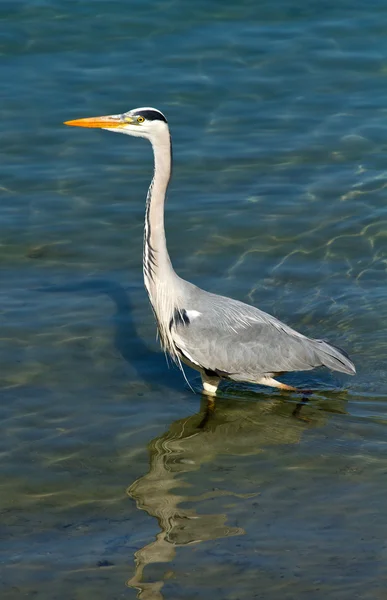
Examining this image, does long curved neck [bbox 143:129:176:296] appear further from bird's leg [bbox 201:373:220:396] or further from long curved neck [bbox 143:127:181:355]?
bird's leg [bbox 201:373:220:396]

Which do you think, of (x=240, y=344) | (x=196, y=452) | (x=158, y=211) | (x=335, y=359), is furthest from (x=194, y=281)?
(x=196, y=452)

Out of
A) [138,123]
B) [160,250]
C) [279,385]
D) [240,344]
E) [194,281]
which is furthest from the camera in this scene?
[194,281]

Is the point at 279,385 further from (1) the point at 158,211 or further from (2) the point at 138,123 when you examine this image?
(2) the point at 138,123

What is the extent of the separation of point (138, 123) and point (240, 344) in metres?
1.81

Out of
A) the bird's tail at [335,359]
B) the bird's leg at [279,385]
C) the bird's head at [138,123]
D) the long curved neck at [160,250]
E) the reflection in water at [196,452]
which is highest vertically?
the bird's head at [138,123]

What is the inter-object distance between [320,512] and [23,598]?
6.18 feet

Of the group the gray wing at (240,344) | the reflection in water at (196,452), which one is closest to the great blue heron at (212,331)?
the gray wing at (240,344)

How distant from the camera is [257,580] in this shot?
570cm

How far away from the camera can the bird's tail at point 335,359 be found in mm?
7844

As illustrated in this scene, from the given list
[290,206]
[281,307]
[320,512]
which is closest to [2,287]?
[281,307]

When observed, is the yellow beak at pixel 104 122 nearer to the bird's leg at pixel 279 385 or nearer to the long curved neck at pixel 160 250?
the long curved neck at pixel 160 250

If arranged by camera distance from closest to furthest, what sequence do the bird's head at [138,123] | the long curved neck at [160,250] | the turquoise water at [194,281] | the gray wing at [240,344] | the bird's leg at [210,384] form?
the turquoise water at [194,281] < the bird's head at [138,123] < the long curved neck at [160,250] < the gray wing at [240,344] < the bird's leg at [210,384]

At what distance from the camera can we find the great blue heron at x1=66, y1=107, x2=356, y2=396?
25.3 ft

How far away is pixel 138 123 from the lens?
25.0 ft
